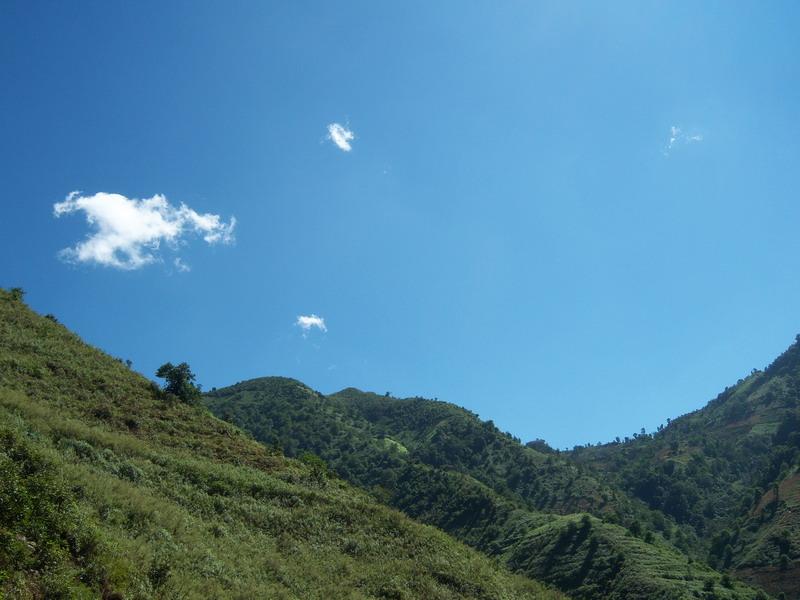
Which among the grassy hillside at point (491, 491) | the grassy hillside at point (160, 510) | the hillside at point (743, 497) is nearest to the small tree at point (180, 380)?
the grassy hillside at point (160, 510)

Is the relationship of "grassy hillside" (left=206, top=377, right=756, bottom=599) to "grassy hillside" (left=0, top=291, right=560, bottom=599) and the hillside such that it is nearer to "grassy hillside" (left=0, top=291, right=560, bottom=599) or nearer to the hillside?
the hillside

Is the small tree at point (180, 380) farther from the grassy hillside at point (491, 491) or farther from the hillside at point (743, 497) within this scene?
the hillside at point (743, 497)

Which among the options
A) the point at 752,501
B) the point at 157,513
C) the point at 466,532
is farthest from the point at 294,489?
the point at 752,501

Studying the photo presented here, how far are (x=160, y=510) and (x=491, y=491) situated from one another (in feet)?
318

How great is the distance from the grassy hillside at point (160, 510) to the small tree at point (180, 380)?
6.18ft

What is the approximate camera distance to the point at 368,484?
442ft

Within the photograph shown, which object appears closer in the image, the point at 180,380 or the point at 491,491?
the point at 180,380

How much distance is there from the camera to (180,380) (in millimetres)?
53031

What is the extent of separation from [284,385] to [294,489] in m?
161

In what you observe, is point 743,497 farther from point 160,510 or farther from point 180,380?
point 160,510

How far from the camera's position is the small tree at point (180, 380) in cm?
5259

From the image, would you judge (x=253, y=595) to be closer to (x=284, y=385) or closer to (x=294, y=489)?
(x=294, y=489)

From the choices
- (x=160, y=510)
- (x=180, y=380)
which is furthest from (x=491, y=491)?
(x=160, y=510)

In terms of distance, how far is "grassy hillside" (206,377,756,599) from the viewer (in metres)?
70.3
